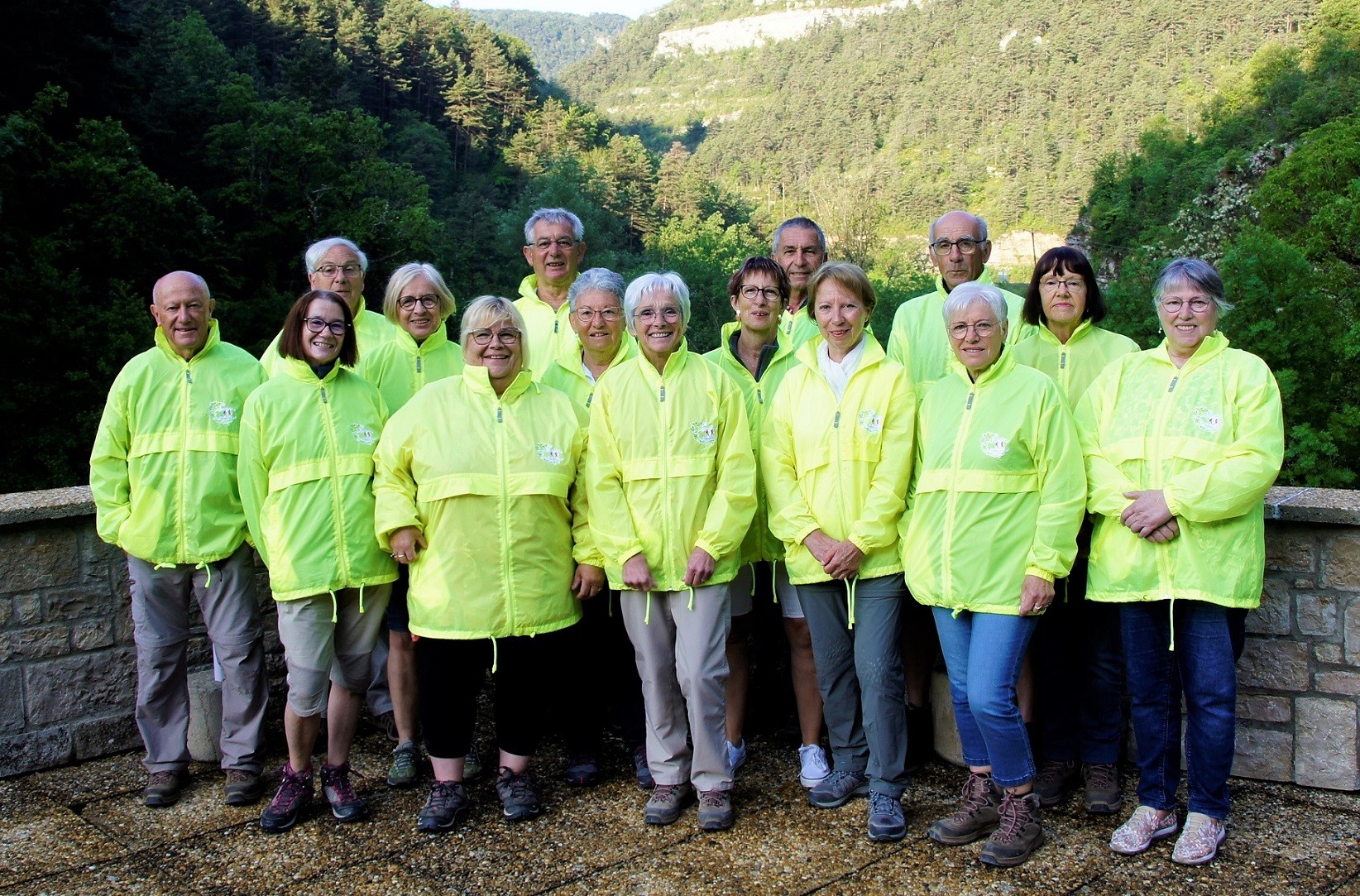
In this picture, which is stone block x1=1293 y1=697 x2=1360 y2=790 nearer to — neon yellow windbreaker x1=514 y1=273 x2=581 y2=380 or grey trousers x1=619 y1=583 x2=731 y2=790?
grey trousers x1=619 y1=583 x2=731 y2=790

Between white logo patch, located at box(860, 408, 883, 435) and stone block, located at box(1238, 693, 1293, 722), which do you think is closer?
white logo patch, located at box(860, 408, 883, 435)

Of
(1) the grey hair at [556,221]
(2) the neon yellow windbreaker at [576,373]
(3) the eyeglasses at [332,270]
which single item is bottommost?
(2) the neon yellow windbreaker at [576,373]

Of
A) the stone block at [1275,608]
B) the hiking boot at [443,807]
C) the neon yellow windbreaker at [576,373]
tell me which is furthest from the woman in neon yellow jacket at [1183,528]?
the hiking boot at [443,807]

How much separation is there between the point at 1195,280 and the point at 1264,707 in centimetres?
147

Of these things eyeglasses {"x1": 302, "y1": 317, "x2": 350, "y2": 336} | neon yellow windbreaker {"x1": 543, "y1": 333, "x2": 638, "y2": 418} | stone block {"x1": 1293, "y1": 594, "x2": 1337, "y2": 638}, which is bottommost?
stone block {"x1": 1293, "y1": 594, "x2": 1337, "y2": 638}

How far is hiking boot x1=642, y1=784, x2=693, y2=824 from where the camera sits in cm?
339

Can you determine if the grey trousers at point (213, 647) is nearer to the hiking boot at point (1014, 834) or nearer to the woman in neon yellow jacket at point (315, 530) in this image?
the woman in neon yellow jacket at point (315, 530)

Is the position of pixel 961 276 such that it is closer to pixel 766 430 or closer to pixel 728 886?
pixel 766 430

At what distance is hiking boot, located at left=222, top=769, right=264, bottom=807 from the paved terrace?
0.05 m

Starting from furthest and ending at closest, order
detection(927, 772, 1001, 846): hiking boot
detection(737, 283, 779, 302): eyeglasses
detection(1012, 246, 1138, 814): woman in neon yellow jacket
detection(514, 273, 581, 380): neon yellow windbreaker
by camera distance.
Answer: detection(514, 273, 581, 380): neon yellow windbreaker < detection(737, 283, 779, 302): eyeglasses < detection(1012, 246, 1138, 814): woman in neon yellow jacket < detection(927, 772, 1001, 846): hiking boot

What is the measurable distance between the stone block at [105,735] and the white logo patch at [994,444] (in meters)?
3.27

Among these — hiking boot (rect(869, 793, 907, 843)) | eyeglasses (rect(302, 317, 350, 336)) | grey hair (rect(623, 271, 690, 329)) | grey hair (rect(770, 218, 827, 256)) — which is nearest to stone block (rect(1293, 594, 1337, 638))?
hiking boot (rect(869, 793, 907, 843))

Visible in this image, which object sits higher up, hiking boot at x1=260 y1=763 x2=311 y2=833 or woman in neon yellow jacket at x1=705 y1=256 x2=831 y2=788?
woman in neon yellow jacket at x1=705 y1=256 x2=831 y2=788

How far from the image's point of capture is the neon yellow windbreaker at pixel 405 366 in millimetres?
4062
